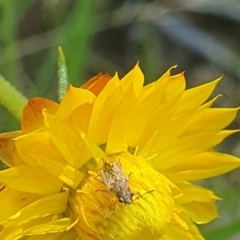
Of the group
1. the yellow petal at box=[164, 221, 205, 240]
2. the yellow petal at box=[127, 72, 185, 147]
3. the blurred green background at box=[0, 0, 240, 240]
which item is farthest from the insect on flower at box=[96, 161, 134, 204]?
the blurred green background at box=[0, 0, 240, 240]

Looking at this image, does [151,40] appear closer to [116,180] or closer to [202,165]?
[202,165]

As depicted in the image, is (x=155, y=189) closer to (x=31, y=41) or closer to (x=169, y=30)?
(x=31, y=41)

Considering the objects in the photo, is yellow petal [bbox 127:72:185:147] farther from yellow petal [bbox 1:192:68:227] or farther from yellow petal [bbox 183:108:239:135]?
yellow petal [bbox 1:192:68:227]

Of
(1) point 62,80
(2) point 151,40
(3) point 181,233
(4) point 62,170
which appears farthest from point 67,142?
(2) point 151,40

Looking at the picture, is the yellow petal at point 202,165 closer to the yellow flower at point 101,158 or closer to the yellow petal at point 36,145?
the yellow flower at point 101,158

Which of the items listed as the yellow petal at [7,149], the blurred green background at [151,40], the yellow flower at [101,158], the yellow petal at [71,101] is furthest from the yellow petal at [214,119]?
the blurred green background at [151,40]

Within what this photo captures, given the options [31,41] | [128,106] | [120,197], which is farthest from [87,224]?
[31,41]
